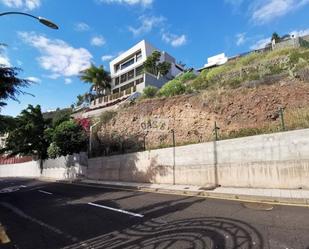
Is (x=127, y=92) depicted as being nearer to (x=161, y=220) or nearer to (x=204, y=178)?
(x=204, y=178)

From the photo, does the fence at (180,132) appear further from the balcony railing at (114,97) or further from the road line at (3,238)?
the balcony railing at (114,97)

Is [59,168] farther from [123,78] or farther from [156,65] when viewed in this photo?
[123,78]

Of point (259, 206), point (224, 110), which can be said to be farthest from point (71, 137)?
point (259, 206)

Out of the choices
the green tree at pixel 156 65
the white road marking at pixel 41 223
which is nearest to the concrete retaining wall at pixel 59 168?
the white road marking at pixel 41 223

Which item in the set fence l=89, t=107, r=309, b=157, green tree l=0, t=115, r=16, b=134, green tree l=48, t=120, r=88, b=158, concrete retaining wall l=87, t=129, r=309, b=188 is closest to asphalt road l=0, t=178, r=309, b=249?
concrete retaining wall l=87, t=129, r=309, b=188

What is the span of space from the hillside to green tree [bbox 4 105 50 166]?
13.9m

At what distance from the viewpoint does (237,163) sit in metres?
14.3

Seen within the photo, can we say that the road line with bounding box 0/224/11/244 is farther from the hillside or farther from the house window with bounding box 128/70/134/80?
the house window with bounding box 128/70/134/80

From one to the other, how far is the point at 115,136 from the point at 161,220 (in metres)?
19.8

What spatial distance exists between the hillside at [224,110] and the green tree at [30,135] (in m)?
13.9

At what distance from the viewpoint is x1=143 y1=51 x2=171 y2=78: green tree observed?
2354 inches

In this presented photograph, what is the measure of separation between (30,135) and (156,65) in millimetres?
28585

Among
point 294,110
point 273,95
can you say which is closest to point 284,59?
point 273,95

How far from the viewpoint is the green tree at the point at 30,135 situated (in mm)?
40812
